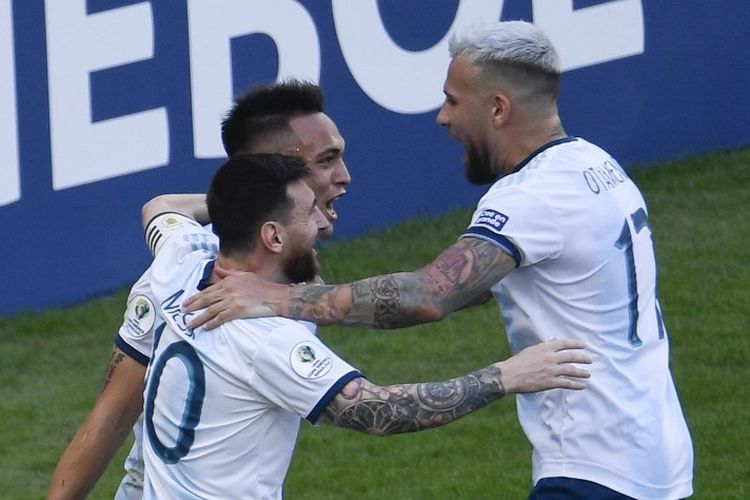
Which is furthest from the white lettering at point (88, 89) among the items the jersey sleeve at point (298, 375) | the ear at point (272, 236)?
the jersey sleeve at point (298, 375)

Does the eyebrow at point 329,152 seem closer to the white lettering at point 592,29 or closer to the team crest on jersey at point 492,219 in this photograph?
the team crest on jersey at point 492,219

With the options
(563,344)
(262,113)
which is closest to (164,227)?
(262,113)

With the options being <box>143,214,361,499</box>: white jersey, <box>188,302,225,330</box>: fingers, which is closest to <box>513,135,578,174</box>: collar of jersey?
<box>143,214,361,499</box>: white jersey

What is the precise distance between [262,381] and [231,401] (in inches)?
4.3

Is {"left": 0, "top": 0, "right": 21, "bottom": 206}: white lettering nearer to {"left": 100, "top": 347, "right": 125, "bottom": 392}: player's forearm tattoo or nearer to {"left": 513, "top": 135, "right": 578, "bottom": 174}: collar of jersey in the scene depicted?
{"left": 100, "top": 347, "right": 125, "bottom": 392}: player's forearm tattoo

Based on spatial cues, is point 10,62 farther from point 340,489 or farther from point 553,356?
point 553,356

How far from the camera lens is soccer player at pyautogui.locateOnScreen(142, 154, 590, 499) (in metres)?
3.72

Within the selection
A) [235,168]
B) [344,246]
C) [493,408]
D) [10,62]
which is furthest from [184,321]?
[344,246]

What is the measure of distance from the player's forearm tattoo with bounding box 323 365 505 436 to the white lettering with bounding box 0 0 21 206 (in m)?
5.34

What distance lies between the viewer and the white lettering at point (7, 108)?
866 cm

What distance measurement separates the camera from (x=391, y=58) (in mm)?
9695

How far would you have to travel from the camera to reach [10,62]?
28.5 ft

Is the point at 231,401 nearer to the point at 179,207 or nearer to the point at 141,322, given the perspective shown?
the point at 141,322

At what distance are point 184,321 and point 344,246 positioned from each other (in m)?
5.76
